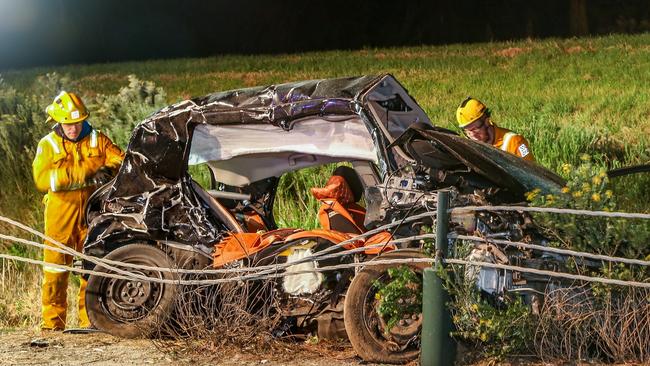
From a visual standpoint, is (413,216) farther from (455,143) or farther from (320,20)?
(320,20)

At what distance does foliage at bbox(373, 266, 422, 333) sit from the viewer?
8297 mm

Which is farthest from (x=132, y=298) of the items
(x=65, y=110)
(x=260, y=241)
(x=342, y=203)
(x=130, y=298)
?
(x=65, y=110)

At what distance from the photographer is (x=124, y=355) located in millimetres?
9078

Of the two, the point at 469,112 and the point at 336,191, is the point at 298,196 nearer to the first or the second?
the point at 469,112

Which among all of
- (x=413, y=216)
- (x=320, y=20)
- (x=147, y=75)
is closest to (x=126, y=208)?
(x=413, y=216)

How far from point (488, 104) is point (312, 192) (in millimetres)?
12829

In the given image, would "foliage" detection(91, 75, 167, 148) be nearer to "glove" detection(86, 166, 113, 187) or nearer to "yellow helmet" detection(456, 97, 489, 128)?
"glove" detection(86, 166, 113, 187)

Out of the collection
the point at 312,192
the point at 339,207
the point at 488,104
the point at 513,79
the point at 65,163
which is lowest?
the point at 339,207

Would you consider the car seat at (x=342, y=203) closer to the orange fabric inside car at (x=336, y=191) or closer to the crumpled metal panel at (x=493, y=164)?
the orange fabric inside car at (x=336, y=191)

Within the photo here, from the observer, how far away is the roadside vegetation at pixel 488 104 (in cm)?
816

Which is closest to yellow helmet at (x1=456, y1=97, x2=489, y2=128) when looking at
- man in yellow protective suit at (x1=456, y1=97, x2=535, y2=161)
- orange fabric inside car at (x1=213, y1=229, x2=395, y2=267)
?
man in yellow protective suit at (x1=456, y1=97, x2=535, y2=161)

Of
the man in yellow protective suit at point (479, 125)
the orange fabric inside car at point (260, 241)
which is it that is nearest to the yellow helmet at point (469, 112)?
the man in yellow protective suit at point (479, 125)

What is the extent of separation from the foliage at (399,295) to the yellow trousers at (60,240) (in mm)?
3395

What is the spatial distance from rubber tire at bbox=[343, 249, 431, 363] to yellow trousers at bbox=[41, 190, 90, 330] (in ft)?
10.4
